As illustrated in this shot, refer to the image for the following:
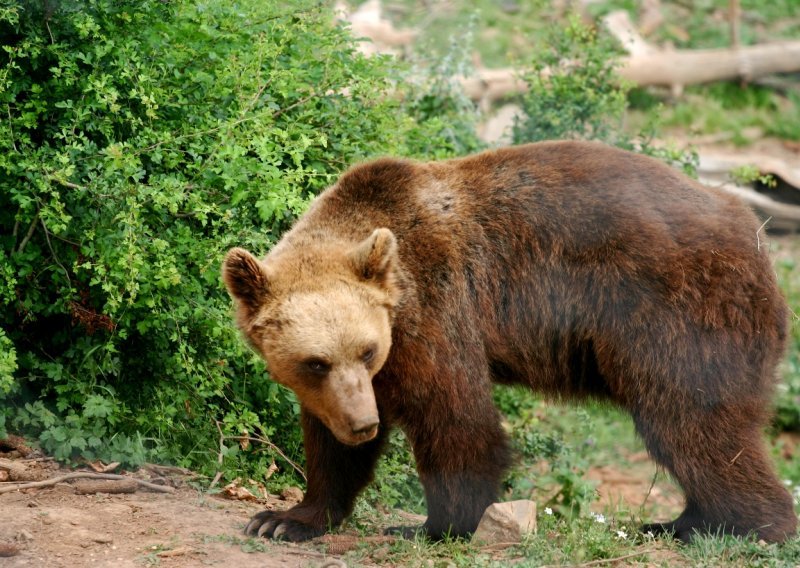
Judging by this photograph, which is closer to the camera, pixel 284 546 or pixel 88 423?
pixel 284 546

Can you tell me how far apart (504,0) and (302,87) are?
40.2 ft

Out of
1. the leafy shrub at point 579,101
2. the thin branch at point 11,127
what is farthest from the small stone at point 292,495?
the leafy shrub at point 579,101

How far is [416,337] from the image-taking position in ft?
18.0

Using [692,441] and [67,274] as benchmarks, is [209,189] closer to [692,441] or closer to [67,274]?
[67,274]

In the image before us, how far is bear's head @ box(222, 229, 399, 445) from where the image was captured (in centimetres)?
496

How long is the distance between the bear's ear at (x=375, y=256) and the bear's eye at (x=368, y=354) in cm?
42

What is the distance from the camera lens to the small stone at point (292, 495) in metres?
6.82

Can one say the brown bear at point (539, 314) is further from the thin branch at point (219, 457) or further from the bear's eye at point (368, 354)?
the thin branch at point (219, 457)

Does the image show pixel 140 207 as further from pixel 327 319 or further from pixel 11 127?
pixel 327 319

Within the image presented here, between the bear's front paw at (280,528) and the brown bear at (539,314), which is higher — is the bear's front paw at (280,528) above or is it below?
below

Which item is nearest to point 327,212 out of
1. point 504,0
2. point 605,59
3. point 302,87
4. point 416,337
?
point 416,337

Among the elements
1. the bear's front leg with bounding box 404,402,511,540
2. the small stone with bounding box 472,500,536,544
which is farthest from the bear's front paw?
the small stone with bounding box 472,500,536,544

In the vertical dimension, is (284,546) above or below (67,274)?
below

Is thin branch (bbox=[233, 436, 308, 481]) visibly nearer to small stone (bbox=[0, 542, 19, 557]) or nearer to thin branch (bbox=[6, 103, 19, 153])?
small stone (bbox=[0, 542, 19, 557])
